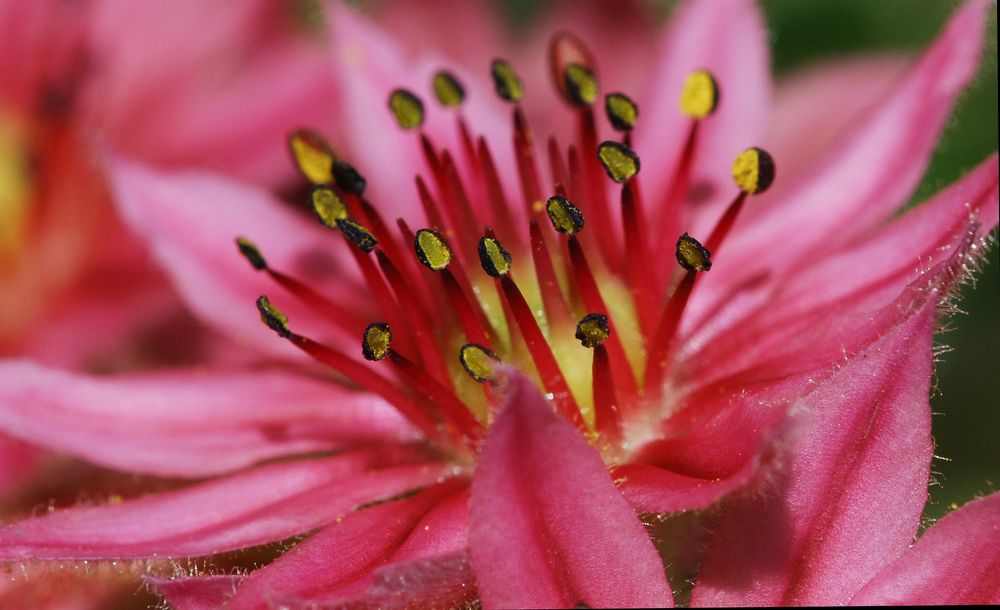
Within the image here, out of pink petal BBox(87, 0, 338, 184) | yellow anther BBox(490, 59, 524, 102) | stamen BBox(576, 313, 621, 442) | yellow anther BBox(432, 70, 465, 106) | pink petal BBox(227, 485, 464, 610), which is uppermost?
pink petal BBox(87, 0, 338, 184)

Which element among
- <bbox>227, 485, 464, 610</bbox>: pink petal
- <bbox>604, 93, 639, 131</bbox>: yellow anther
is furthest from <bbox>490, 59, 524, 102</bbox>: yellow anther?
<bbox>227, 485, 464, 610</bbox>: pink petal

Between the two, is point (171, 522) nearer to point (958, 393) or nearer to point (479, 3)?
point (958, 393)

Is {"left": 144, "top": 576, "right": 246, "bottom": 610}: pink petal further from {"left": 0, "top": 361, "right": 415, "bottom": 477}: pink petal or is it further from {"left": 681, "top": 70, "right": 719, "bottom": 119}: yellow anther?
{"left": 681, "top": 70, "right": 719, "bottom": 119}: yellow anther

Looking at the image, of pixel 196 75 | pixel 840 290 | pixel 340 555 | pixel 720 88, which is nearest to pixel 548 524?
pixel 340 555

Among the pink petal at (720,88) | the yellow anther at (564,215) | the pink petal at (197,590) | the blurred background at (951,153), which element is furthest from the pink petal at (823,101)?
the pink petal at (197,590)

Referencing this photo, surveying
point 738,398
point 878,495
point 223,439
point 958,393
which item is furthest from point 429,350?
point 958,393

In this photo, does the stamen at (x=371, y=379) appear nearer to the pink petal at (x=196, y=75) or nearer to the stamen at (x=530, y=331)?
the stamen at (x=530, y=331)
